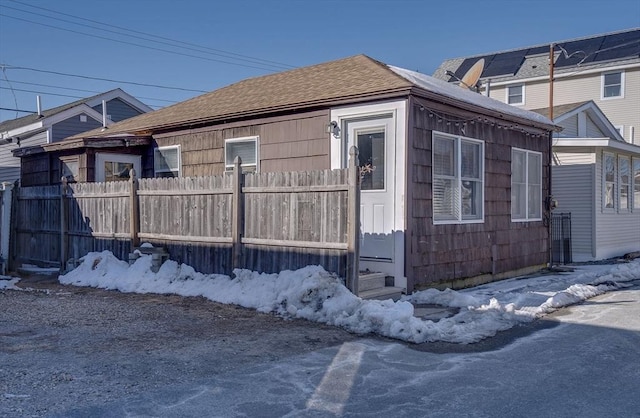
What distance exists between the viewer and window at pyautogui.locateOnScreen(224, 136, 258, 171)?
1146 cm

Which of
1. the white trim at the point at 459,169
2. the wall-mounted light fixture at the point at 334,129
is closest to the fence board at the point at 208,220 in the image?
the wall-mounted light fixture at the point at 334,129

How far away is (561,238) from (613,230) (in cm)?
211

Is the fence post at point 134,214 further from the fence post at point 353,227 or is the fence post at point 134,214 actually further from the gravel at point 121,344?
the fence post at point 353,227

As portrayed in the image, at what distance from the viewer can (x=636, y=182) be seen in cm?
1914

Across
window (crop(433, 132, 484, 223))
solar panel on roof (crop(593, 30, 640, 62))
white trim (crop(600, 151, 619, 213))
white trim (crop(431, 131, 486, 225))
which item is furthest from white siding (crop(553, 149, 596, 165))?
solar panel on roof (crop(593, 30, 640, 62))

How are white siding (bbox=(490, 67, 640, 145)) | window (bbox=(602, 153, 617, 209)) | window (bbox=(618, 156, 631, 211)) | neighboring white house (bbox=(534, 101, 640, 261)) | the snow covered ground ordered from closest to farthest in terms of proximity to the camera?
the snow covered ground
neighboring white house (bbox=(534, 101, 640, 261))
window (bbox=(602, 153, 617, 209))
window (bbox=(618, 156, 631, 211))
white siding (bbox=(490, 67, 640, 145))

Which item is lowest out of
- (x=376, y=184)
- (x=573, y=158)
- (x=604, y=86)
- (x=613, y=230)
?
(x=613, y=230)

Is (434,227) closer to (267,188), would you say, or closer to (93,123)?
(267,188)

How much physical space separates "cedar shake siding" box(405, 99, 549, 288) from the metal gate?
2.32 meters

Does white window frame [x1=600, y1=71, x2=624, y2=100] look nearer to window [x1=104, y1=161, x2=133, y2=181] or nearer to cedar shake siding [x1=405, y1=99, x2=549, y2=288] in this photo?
cedar shake siding [x1=405, y1=99, x2=549, y2=288]

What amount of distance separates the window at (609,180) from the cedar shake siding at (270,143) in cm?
995

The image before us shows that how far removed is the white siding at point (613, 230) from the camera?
1619cm

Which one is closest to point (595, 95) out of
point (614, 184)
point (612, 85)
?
point (612, 85)

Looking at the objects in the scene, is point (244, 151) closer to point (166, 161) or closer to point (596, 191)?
point (166, 161)
